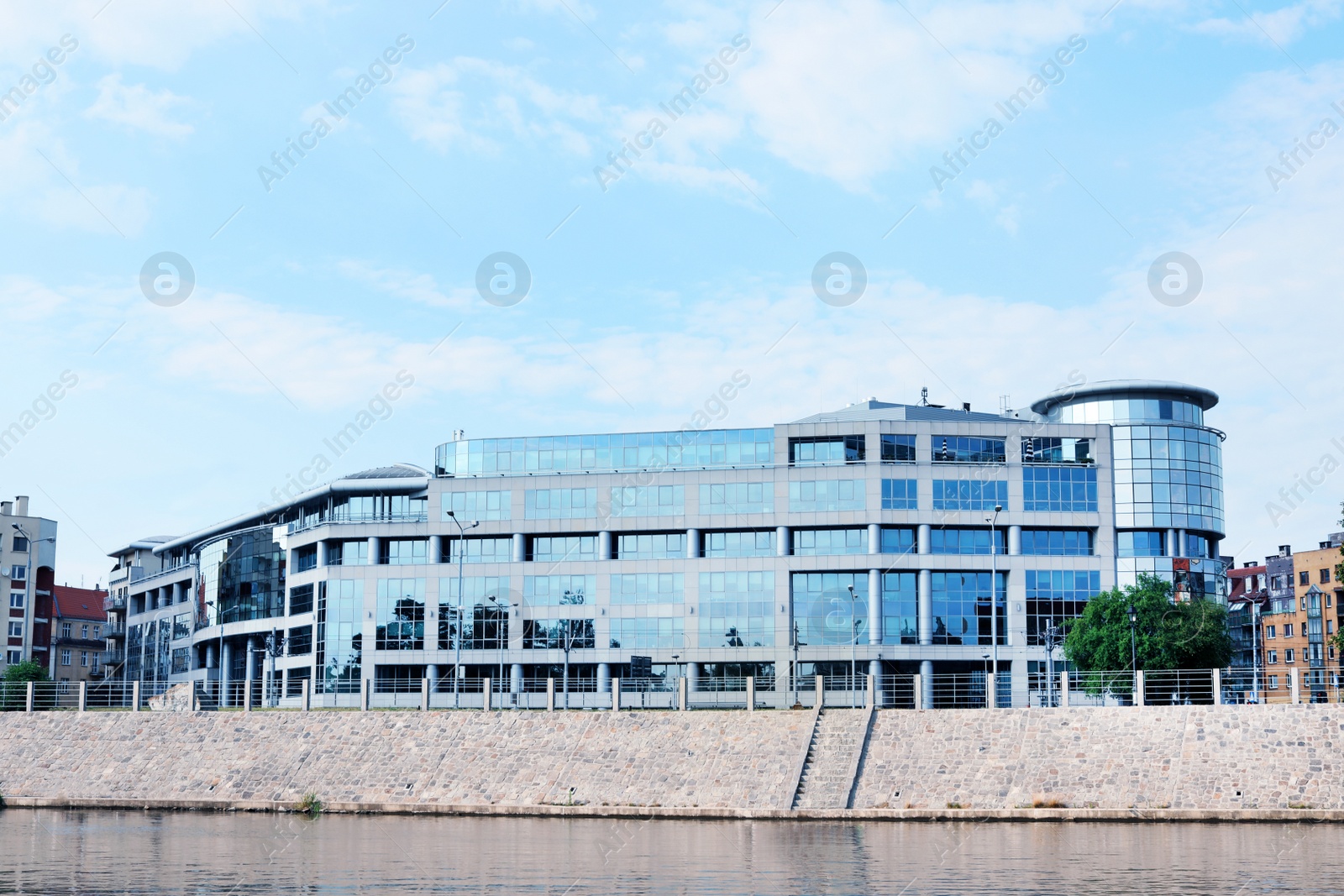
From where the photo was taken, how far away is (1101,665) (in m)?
78.7

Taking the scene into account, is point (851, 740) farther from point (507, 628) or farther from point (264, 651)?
point (264, 651)

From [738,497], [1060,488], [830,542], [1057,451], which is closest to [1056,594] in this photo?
[1060,488]

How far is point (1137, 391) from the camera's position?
3979 inches

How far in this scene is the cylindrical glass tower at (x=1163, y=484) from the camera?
98750 millimetres

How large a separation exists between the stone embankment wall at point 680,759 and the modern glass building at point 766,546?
1229 inches

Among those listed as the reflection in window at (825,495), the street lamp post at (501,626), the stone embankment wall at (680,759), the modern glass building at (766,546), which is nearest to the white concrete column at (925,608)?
the modern glass building at (766,546)

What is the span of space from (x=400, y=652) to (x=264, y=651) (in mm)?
16442

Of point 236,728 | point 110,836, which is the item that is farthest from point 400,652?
point 110,836

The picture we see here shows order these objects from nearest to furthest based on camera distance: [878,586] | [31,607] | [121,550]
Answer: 1. [878,586]
2. [31,607]
3. [121,550]

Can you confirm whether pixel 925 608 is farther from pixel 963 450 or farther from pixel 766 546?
pixel 766 546

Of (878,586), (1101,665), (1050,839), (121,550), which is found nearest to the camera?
(1050,839)

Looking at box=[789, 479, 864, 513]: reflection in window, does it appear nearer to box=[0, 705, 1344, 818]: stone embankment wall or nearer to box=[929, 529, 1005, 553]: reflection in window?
box=[929, 529, 1005, 553]: reflection in window

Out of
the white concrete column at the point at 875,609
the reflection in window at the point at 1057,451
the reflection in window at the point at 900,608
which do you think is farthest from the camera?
the reflection in window at the point at 1057,451

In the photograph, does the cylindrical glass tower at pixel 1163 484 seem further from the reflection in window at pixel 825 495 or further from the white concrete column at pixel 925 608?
the reflection in window at pixel 825 495
